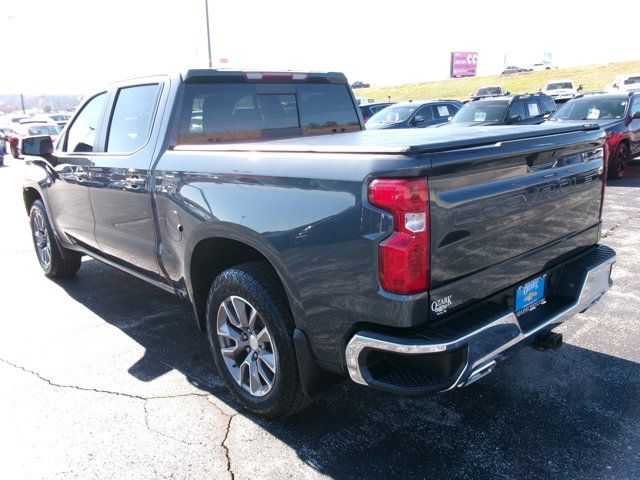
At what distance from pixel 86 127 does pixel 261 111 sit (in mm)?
1740

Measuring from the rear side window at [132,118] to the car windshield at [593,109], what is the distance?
9.92 m

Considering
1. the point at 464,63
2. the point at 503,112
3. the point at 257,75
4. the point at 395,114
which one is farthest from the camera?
the point at 464,63

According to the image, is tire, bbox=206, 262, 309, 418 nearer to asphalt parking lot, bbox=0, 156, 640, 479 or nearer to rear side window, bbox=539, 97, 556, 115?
asphalt parking lot, bbox=0, 156, 640, 479

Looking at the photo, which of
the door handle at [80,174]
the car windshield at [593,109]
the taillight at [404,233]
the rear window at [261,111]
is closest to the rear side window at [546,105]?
the car windshield at [593,109]

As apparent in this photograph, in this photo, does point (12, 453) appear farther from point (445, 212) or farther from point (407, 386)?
point (445, 212)

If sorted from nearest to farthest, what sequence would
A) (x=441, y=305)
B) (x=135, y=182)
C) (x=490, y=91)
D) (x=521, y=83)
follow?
1. (x=441, y=305)
2. (x=135, y=182)
3. (x=490, y=91)
4. (x=521, y=83)

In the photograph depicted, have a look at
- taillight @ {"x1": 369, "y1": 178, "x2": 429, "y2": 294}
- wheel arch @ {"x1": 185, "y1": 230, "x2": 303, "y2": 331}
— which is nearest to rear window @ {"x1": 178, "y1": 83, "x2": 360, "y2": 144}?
wheel arch @ {"x1": 185, "y1": 230, "x2": 303, "y2": 331}

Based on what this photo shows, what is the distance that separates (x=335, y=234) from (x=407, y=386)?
Result: 0.73m

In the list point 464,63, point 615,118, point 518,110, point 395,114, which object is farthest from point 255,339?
point 464,63

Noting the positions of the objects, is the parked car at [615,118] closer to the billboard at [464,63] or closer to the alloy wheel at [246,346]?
the alloy wheel at [246,346]

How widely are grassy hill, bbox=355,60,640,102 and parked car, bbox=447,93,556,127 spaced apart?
3220 centimetres

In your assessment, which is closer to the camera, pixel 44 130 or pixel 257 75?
pixel 257 75

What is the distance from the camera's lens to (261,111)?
160 inches

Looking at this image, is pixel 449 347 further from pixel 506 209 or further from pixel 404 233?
pixel 506 209
